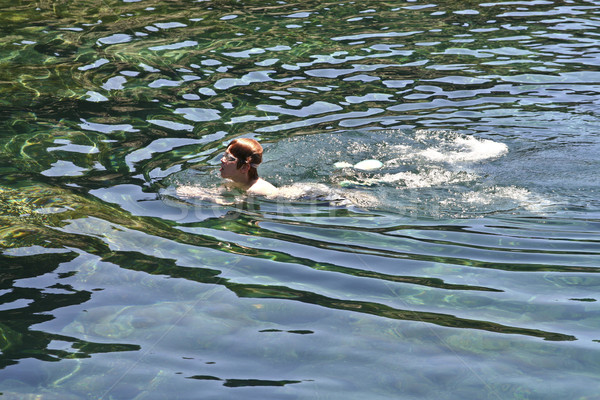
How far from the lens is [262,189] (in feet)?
21.7

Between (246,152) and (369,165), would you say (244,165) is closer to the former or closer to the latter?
(246,152)

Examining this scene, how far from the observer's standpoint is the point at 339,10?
1348 cm

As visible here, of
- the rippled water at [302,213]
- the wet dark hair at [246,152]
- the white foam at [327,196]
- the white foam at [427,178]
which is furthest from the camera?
the white foam at [427,178]

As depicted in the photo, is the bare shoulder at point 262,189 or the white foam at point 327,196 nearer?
the white foam at point 327,196

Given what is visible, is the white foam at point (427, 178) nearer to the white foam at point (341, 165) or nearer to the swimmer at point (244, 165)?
the white foam at point (341, 165)

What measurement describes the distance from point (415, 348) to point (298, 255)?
153cm

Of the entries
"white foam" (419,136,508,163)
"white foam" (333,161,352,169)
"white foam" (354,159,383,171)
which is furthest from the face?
"white foam" (419,136,508,163)

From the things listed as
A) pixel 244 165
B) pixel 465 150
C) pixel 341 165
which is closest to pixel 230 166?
pixel 244 165

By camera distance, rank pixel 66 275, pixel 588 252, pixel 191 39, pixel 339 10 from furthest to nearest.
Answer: pixel 339 10 < pixel 191 39 < pixel 588 252 < pixel 66 275

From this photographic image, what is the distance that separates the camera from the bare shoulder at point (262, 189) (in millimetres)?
6586

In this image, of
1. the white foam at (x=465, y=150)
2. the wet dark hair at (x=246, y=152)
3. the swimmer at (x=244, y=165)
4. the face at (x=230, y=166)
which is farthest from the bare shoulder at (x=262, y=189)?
the white foam at (x=465, y=150)

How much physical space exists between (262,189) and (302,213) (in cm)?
66

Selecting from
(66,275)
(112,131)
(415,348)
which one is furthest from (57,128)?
(415,348)

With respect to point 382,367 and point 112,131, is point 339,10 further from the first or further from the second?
point 382,367
